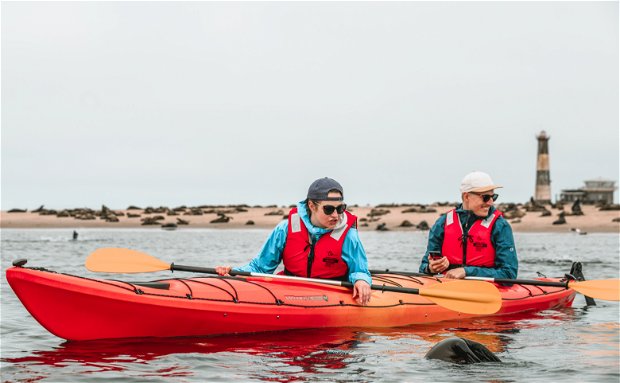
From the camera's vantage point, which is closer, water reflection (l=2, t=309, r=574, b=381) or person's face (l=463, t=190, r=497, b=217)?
water reflection (l=2, t=309, r=574, b=381)

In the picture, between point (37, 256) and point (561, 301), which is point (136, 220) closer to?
point (37, 256)

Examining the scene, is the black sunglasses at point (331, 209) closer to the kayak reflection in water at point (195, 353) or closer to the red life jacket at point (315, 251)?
the red life jacket at point (315, 251)

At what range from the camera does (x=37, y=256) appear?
20.7m

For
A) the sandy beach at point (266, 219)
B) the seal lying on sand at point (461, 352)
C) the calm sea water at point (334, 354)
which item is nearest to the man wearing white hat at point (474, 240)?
the calm sea water at point (334, 354)

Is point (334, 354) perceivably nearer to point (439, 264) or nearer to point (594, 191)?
point (439, 264)

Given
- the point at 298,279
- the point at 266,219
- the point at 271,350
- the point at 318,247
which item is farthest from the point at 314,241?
the point at 266,219

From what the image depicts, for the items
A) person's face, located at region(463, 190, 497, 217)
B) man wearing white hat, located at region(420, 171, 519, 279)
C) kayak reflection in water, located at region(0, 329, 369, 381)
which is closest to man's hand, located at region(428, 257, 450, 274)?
man wearing white hat, located at region(420, 171, 519, 279)

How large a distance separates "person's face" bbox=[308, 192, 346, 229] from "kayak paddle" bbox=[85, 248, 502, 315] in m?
0.58

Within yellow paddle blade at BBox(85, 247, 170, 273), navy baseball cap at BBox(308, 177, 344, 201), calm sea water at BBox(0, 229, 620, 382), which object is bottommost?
calm sea water at BBox(0, 229, 620, 382)

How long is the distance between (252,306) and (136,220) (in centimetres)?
3682

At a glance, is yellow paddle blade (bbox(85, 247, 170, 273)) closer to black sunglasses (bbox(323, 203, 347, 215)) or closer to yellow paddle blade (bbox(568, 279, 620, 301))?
black sunglasses (bbox(323, 203, 347, 215))

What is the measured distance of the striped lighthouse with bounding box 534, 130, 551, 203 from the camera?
54097mm

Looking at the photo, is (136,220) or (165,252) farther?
(136,220)

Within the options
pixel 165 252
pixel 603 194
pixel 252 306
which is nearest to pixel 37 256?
pixel 165 252
